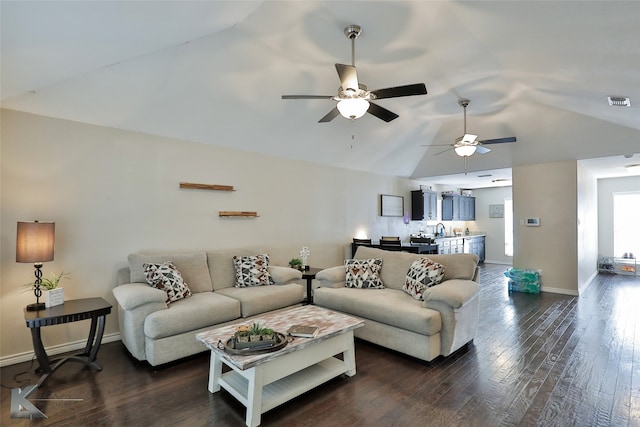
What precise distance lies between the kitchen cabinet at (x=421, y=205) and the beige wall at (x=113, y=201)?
3.78m

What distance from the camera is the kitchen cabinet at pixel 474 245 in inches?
355

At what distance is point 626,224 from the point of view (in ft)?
25.2

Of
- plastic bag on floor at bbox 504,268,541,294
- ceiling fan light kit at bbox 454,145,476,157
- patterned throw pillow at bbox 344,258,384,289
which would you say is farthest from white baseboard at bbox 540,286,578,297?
patterned throw pillow at bbox 344,258,384,289

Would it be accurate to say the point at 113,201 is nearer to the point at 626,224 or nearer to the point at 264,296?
the point at 264,296

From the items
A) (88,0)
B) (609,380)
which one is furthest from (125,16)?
(609,380)

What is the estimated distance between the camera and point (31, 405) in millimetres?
2332

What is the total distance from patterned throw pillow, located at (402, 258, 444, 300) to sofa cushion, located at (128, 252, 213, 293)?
241 centimetres

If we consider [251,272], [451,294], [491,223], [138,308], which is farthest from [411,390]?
[491,223]

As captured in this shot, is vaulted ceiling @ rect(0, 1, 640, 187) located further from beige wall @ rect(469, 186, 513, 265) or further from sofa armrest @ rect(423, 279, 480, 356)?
beige wall @ rect(469, 186, 513, 265)

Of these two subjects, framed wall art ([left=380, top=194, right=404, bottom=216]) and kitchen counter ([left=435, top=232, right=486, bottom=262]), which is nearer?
framed wall art ([left=380, top=194, right=404, bottom=216])

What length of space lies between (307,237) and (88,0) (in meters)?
4.29

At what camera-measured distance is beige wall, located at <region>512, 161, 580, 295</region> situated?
564cm

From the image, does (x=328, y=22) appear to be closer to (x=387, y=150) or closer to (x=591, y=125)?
(x=387, y=150)

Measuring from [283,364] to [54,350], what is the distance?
262cm
